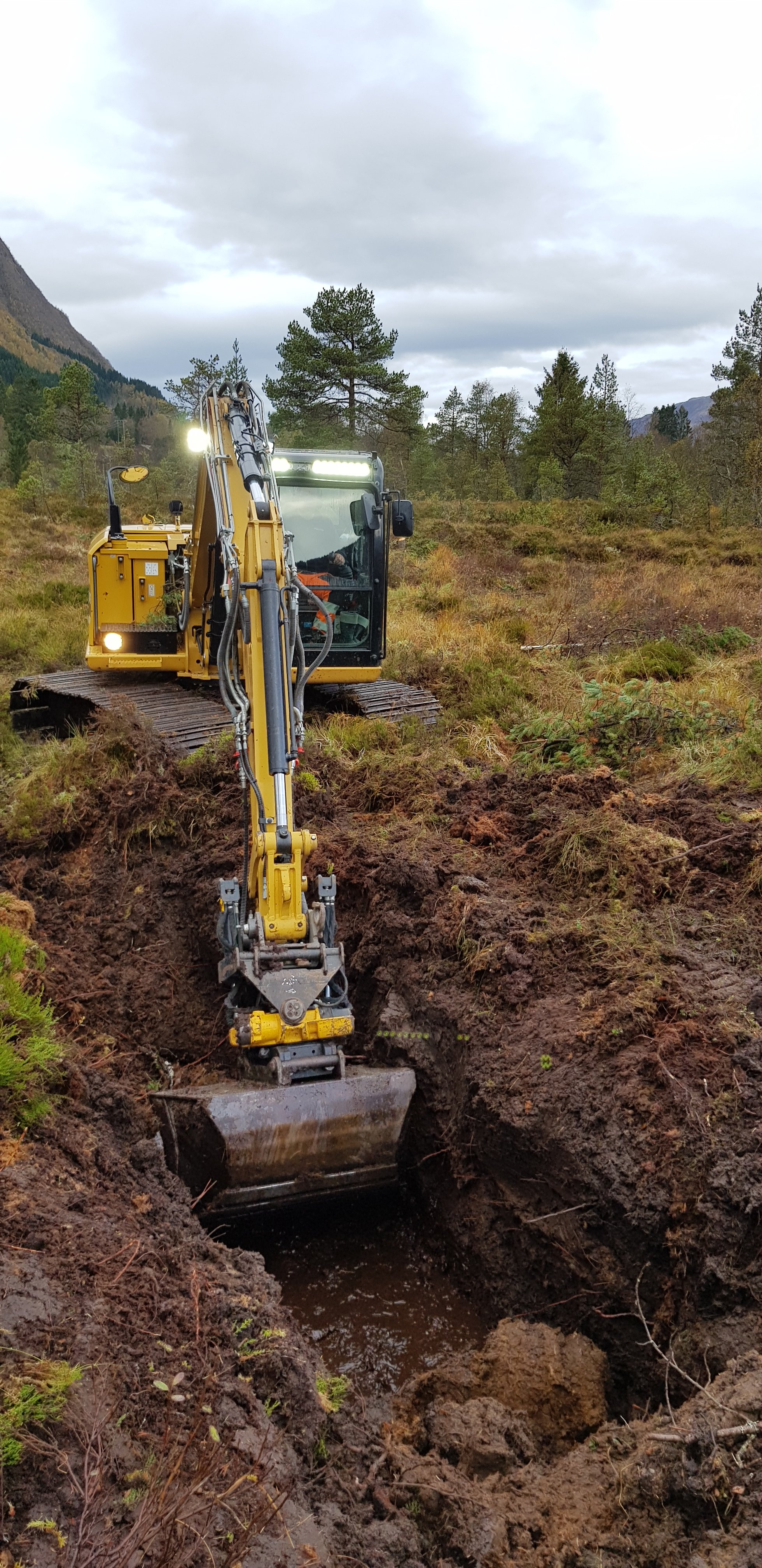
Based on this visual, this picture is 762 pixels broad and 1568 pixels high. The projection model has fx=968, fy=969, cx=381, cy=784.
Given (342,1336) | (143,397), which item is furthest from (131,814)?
(143,397)

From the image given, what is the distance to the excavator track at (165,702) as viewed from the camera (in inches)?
328

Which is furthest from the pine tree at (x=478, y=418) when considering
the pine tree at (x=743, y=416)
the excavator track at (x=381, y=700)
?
the excavator track at (x=381, y=700)

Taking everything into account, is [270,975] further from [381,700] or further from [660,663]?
[660,663]

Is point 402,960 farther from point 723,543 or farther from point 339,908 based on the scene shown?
point 723,543

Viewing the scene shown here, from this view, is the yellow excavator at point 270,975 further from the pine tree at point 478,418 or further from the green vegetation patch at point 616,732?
the pine tree at point 478,418

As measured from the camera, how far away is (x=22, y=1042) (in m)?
4.48

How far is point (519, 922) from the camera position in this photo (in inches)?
217

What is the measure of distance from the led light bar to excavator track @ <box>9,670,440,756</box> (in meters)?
1.94

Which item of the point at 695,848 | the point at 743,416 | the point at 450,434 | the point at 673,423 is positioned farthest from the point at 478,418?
the point at 695,848

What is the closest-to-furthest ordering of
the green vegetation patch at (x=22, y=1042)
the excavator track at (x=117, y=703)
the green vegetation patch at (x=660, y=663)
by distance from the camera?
1. the green vegetation patch at (x=22, y=1042)
2. the excavator track at (x=117, y=703)
3. the green vegetation patch at (x=660, y=663)

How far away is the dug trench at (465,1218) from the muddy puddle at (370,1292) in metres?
0.05

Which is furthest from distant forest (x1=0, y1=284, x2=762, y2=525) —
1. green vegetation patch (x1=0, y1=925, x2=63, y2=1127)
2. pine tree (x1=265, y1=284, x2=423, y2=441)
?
green vegetation patch (x1=0, y1=925, x2=63, y2=1127)

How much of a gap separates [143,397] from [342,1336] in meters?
139

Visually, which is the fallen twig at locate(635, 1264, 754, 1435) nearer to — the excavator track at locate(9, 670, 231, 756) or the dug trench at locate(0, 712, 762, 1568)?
the dug trench at locate(0, 712, 762, 1568)
